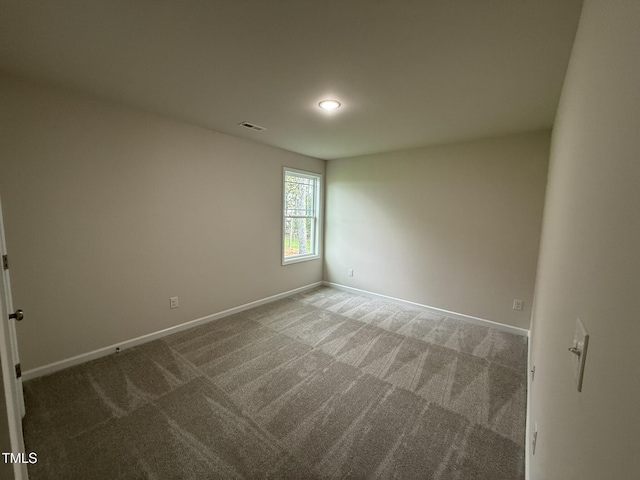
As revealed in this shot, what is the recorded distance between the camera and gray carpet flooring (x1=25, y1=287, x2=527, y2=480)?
4.86ft

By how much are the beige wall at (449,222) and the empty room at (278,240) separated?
1.2 inches

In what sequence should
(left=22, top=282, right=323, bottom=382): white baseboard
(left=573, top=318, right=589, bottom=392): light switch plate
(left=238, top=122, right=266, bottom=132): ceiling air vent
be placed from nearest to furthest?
(left=573, top=318, right=589, bottom=392): light switch plate
(left=22, top=282, right=323, bottom=382): white baseboard
(left=238, top=122, right=266, bottom=132): ceiling air vent

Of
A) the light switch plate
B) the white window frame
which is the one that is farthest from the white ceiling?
the white window frame

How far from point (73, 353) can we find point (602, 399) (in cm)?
335

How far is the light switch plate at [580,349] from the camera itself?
1.96ft

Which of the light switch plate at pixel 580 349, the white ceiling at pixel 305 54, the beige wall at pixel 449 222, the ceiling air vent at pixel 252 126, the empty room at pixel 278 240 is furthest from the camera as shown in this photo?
the beige wall at pixel 449 222

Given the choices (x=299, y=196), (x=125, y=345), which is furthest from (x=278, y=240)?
(x=125, y=345)

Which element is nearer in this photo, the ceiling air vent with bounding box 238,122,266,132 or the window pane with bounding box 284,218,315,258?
the ceiling air vent with bounding box 238,122,266,132

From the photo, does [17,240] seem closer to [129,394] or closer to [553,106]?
[129,394]

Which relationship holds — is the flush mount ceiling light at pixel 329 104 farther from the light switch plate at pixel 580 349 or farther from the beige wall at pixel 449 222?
the light switch plate at pixel 580 349

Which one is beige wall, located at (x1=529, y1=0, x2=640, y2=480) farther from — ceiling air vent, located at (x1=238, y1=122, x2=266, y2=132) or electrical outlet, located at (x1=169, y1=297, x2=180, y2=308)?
electrical outlet, located at (x1=169, y1=297, x2=180, y2=308)

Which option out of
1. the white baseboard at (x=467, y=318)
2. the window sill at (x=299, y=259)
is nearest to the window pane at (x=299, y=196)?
the window sill at (x=299, y=259)

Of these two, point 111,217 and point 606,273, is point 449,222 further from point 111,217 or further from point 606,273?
point 111,217

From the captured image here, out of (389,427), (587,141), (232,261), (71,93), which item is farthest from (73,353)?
(587,141)
